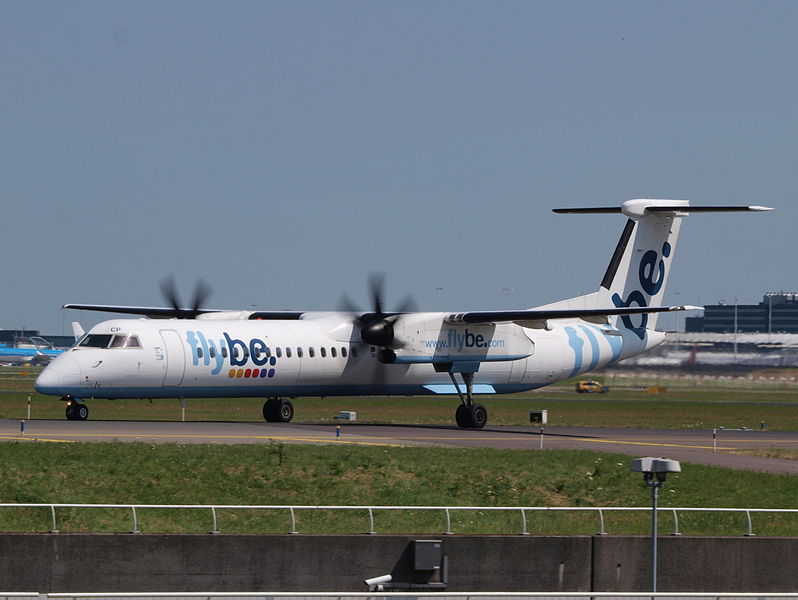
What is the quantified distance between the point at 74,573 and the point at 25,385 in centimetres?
7308

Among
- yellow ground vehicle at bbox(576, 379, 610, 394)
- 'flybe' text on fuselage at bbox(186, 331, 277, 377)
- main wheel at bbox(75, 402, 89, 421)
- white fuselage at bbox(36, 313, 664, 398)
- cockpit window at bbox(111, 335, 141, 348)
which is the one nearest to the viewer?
white fuselage at bbox(36, 313, 664, 398)

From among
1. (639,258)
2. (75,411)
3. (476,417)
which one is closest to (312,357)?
(476,417)

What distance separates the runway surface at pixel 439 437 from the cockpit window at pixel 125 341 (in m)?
2.42

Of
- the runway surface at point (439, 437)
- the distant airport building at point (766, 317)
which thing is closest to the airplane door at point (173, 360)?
the runway surface at point (439, 437)

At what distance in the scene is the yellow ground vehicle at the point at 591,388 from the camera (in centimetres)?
9840

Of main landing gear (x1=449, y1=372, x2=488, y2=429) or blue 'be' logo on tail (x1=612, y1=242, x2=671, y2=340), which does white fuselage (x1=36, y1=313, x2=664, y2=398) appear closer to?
blue 'be' logo on tail (x1=612, y1=242, x2=671, y2=340)

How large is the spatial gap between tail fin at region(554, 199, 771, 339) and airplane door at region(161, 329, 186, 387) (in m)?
16.9

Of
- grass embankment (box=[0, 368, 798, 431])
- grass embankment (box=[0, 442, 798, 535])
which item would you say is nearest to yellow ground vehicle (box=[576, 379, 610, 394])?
grass embankment (box=[0, 368, 798, 431])

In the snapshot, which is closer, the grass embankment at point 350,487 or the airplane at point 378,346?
the grass embankment at point 350,487

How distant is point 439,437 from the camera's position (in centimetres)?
4056

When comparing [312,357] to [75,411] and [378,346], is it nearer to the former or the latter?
[378,346]

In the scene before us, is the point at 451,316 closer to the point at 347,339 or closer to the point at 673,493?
the point at 347,339

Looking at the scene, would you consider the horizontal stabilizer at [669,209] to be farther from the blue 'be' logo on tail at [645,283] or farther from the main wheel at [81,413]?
the main wheel at [81,413]

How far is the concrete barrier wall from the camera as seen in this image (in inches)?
921
